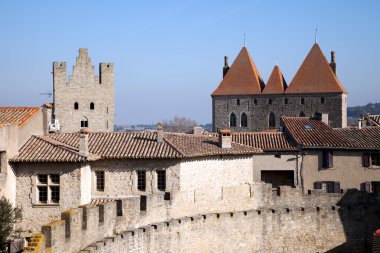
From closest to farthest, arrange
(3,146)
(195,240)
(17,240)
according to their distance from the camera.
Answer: (17,240) → (3,146) → (195,240)

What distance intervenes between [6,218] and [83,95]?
42.0m

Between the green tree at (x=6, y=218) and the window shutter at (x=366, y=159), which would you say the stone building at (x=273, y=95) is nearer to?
the window shutter at (x=366, y=159)

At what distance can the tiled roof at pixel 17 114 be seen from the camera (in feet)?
96.0

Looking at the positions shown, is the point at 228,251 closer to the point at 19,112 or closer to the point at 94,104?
the point at 19,112

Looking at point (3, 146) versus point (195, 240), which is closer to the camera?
point (3, 146)

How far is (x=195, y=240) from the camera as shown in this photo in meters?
29.5

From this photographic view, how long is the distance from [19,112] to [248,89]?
2586 inches

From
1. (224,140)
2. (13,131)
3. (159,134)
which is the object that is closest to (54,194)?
(13,131)

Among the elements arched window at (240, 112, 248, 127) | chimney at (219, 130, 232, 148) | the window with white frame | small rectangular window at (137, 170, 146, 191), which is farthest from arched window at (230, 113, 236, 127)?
the window with white frame

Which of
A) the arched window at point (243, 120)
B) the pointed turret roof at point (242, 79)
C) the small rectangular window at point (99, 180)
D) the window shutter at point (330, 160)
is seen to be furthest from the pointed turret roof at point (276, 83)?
the small rectangular window at point (99, 180)

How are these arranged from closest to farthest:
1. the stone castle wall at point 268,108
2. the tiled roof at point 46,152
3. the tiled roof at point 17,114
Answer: the tiled roof at point 46,152 → the tiled roof at point 17,114 → the stone castle wall at point 268,108

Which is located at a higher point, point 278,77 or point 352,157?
point 278,77

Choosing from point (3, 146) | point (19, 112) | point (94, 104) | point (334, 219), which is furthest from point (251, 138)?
point (94, 104)

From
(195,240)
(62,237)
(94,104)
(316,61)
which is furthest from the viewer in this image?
(316,61)
